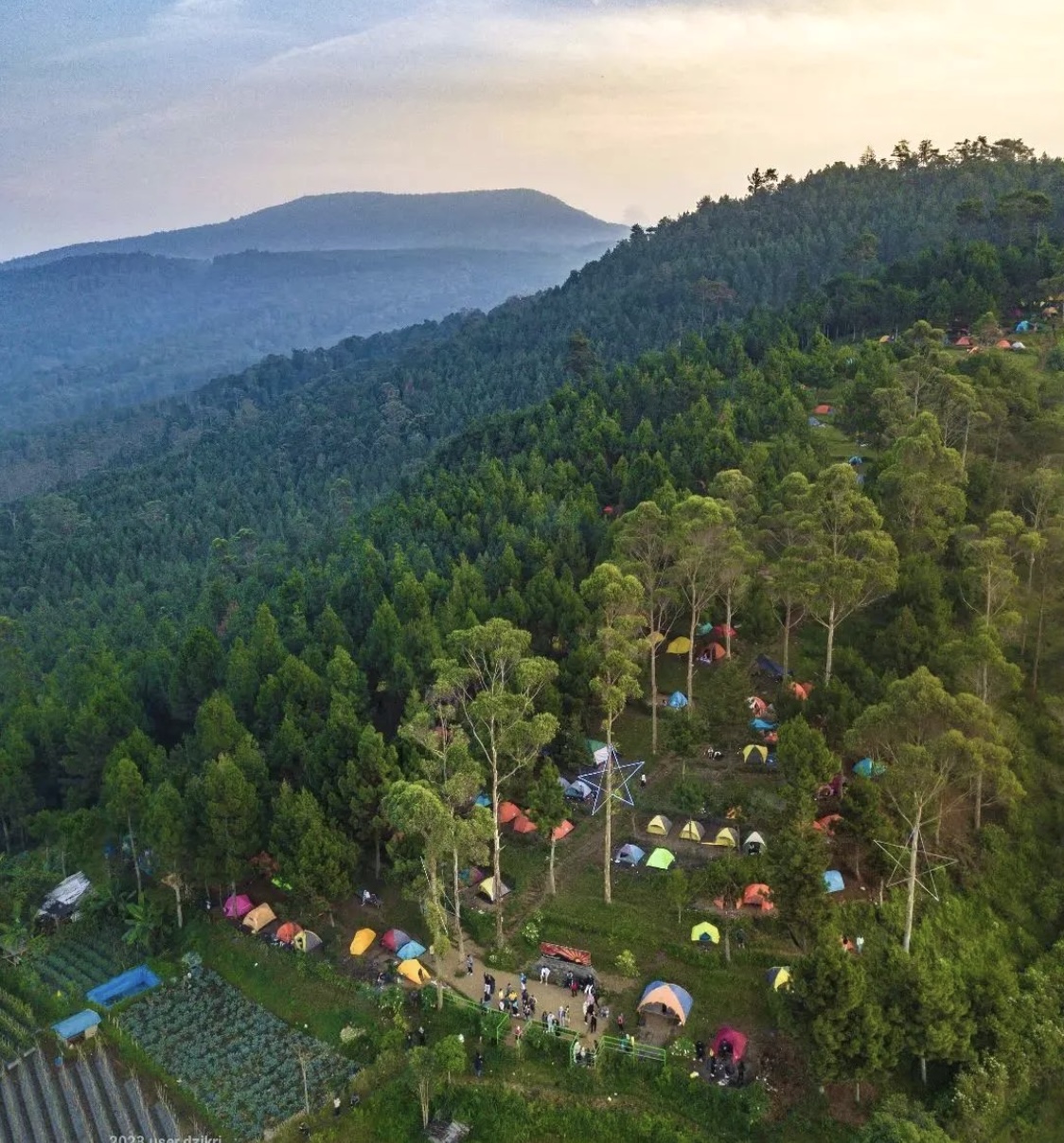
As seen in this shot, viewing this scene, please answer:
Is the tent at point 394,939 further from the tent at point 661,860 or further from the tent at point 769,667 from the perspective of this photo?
the tent at point 769,667

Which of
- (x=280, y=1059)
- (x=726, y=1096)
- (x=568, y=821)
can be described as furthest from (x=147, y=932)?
(x=726, y=1096)

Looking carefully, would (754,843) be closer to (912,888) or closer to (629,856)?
(629,856)

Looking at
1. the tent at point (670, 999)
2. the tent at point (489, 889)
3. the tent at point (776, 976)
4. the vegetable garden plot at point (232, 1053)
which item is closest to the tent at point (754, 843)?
the tent at point (776, 976)

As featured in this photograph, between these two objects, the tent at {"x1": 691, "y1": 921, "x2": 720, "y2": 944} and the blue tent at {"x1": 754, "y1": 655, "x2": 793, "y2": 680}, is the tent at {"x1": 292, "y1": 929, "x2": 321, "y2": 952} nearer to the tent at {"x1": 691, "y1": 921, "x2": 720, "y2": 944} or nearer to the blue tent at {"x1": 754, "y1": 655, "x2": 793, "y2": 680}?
the tent at {"x1": 691, "y1": 921, "x2": 720, "y2": 944}

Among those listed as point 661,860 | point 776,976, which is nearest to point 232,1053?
point 661,860

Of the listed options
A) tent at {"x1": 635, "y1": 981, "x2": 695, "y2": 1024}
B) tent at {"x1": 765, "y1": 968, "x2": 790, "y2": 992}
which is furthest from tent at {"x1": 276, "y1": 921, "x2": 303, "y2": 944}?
tent at {"x1": 765, "y1": 968, "x2": 790, "y2": 992}

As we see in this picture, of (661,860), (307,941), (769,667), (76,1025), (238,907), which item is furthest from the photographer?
(769,667)
